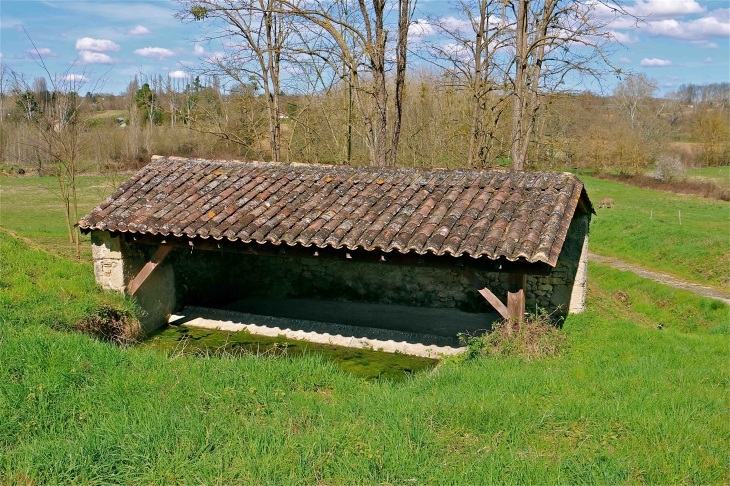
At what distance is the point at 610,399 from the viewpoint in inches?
202

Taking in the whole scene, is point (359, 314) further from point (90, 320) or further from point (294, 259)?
point (90, 320)

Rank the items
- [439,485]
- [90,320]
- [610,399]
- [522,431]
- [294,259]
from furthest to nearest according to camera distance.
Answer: [294,259], [90,320], [610,399], [522,431], [439,485]

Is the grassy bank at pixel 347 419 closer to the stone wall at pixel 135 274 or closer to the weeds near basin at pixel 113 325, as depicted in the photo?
the weeds near basin at pixel 113 325

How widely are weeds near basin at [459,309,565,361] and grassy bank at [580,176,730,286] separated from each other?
10.5 meters

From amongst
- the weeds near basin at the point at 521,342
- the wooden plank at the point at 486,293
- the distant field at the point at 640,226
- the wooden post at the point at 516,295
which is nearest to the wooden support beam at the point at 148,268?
the distant field at the point at 640,226

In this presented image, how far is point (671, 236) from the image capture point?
18.8 m

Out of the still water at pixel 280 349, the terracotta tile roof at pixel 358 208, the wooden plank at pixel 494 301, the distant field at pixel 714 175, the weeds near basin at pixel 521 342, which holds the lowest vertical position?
the still water at pixel 280 349

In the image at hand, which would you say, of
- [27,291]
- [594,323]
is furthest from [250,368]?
[594,323]

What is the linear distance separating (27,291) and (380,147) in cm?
871

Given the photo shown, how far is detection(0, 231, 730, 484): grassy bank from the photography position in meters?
3.91

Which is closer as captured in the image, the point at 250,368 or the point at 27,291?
the point at 250,368

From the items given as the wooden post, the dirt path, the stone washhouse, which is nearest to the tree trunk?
the stone washhouse

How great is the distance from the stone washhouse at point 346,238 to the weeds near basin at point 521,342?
28 cm

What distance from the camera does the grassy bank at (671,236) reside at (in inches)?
640
